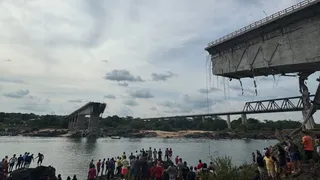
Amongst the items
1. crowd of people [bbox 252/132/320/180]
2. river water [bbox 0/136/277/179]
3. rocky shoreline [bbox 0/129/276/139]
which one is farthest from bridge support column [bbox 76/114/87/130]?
crowd of people [bbox 252/132/320/180]

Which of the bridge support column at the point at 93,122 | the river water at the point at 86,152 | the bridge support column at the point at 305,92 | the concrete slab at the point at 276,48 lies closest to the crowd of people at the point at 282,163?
the concrete slab at the point at 276,48

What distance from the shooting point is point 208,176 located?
15.7 meters

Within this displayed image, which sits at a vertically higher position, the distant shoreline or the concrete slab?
the concrete slab

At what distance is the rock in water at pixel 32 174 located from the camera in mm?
21039

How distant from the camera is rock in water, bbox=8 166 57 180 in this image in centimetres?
2104

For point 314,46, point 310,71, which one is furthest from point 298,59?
point 310,71

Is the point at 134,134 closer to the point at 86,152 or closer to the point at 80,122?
the point at 80,122

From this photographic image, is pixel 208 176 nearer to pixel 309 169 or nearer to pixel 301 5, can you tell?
pixel 309 169

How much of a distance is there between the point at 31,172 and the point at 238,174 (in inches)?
591

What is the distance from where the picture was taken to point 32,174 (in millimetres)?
21609

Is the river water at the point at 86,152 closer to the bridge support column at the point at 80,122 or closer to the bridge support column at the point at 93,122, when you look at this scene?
the bridge support column at the point at 93,122

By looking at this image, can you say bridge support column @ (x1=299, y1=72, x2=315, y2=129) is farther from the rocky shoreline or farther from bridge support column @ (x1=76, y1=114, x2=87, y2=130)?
bridge support column @ (x1=76, y1=114, x2=87, y2=130)

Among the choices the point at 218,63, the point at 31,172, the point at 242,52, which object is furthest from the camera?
the point at 218,63

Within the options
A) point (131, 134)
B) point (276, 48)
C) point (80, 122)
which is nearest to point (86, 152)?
point (276, 48)
